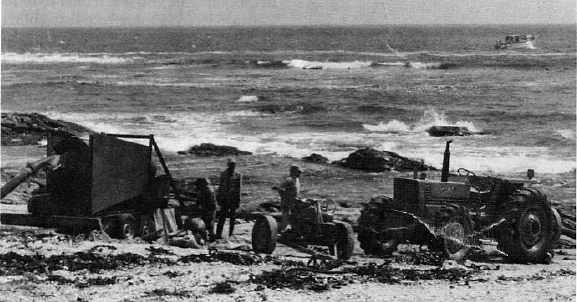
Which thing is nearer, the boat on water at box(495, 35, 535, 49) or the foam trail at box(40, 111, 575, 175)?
the foam trail at box(40, 111, 575, 175)

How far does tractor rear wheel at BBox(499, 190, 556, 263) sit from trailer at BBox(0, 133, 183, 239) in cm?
601

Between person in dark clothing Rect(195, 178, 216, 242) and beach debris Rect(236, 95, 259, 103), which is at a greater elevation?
beach debris Rect(236, 95, 259, 103)

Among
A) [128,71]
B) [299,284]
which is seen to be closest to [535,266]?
[299,284]

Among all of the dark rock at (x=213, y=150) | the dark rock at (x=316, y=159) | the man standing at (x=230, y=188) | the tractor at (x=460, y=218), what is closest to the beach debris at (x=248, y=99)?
the dark rock at (x=213, y=150)

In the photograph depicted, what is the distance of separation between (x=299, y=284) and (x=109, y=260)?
266 cm

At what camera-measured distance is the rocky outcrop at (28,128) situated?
2331 centimetres

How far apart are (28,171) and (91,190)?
1.00m

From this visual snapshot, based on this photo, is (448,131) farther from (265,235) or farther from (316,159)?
(265,235)

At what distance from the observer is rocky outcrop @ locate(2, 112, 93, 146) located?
2331cm

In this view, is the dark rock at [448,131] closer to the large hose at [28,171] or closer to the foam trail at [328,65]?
the foam trail at [328,65]

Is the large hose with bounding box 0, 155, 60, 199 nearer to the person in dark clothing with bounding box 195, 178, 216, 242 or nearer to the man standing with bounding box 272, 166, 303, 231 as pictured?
the person in dark clothing with bounding box 195, 178, 216, 242

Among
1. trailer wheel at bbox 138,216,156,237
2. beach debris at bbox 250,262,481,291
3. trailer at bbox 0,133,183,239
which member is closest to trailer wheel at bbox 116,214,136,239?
trailer at bbox 0,133,183,239

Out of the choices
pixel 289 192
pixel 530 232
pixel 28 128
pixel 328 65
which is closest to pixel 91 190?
pixel 289 192

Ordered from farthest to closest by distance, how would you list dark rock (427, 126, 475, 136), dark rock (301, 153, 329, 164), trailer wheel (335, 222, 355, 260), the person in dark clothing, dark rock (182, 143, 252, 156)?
dark rock (427, 126, 475, 136) → dark rock (182, 143, 252, 156) → dark rock (301, 153, 329, 164) → the person in dark clothing → trailer wheel (335, 222, 355, 260)
